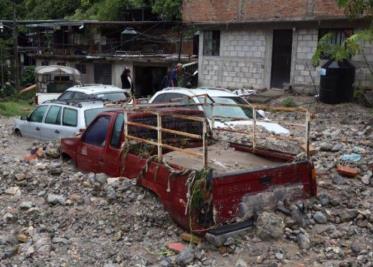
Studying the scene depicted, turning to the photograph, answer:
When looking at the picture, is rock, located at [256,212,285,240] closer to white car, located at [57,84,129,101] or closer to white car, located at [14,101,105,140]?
white car, located at [14,101,105,140]

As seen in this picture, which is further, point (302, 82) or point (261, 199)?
point (302, 82)

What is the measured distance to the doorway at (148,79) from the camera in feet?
109

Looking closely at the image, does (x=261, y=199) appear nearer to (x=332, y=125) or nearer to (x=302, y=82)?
(x=332, y=125)

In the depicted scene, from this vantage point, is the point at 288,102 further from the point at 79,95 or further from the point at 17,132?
the point at 17,132

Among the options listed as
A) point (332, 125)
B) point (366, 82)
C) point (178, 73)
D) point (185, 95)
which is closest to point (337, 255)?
point (185, 95)

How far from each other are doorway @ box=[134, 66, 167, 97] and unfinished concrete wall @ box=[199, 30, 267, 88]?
6.59 meters

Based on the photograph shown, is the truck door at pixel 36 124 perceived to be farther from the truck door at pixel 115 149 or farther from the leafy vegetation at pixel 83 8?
the leafy vegetation at pixel 83 8

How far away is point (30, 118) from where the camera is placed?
15.1m

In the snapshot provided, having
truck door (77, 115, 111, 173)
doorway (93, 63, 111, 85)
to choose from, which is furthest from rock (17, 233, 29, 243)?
doorway (93, 63, 111, 85)

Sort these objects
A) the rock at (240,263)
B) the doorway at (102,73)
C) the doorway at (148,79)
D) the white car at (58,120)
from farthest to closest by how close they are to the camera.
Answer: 1. the doorway at (102,73)
2. the doorway at (148,79)
3. the white car at (58,120)
4. the rock at (240,263)

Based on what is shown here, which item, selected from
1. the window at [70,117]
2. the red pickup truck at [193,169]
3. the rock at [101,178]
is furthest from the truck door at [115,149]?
the window at [70,117]

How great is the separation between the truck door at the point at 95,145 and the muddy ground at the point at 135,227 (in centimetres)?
28

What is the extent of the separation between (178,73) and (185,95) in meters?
14.1

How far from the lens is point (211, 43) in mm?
27078
